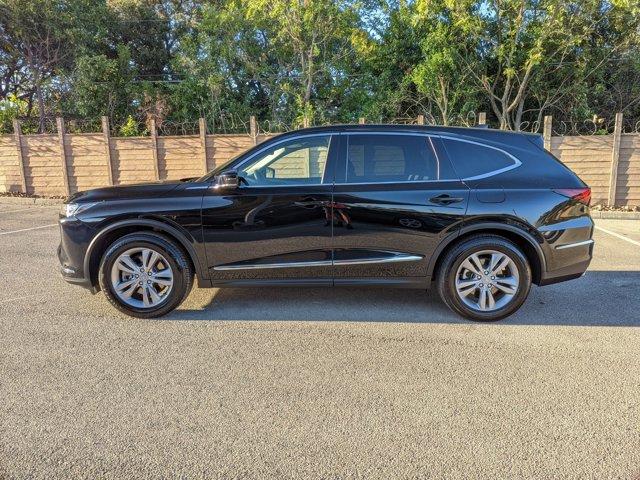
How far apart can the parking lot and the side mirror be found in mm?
1241

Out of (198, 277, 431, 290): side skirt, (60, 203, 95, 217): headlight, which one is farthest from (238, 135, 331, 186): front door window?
(60, 203, 95, 217): headlight

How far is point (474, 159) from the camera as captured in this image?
4414 mm

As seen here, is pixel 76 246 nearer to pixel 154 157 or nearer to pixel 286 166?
pixel 286 166

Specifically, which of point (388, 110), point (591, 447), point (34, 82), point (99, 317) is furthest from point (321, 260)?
point (34, 82)

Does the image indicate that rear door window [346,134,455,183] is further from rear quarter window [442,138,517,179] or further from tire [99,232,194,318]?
tire [99,232,194,318]

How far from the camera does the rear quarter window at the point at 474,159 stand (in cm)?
439

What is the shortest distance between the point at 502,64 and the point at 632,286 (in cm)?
934

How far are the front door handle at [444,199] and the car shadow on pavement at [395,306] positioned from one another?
3.40 ft

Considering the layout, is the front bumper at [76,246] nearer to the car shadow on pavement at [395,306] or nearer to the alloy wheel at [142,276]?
the alloy wheel at [142,276]

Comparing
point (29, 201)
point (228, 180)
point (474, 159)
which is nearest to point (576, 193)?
point (474, 159)

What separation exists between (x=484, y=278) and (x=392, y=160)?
4.57ft

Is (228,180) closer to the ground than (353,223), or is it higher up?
higher up

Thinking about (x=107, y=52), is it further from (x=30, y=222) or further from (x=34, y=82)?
(x=30, y=222)

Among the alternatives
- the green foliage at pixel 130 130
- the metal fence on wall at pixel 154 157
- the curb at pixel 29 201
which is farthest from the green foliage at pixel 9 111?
the green foliage at pixel 130 130
